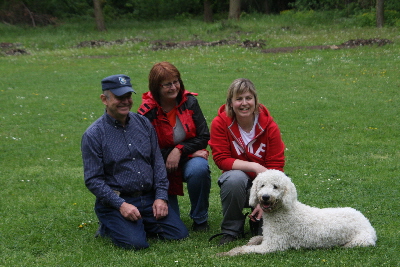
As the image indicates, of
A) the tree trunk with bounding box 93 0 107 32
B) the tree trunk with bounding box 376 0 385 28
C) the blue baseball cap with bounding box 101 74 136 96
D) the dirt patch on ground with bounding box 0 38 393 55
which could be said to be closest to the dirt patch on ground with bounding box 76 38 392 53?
the dirt patch on ground with bounding box 0 38 393 55

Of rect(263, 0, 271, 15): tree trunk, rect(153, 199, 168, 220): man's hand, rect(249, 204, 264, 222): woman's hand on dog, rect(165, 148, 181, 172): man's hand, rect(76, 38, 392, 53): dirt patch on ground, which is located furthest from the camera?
rect(263, 0, 271, 15): tree trunk

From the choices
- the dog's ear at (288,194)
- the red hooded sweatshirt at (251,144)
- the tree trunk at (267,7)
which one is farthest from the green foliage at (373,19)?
the dog's ear at (288,194)

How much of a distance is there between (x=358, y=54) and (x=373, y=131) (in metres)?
9.12

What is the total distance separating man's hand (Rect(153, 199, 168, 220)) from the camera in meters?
4.95

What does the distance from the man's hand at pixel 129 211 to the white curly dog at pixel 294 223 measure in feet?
3.04

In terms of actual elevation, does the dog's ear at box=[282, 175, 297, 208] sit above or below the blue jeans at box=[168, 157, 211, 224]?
above

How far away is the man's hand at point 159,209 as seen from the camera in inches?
195

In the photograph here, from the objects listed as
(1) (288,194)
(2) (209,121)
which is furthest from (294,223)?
(2) (209,121)

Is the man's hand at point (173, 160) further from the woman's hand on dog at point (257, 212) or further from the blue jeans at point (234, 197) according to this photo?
the woman's hand on dog at point (257, 212)

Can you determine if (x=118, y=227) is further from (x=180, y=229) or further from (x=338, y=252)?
(x=338, y=252)

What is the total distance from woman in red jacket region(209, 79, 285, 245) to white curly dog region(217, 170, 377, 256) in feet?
0.91

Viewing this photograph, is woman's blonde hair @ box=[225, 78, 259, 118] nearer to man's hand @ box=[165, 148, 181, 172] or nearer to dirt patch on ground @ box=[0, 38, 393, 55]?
man's hand @ box=[165, 148, 181, 172]

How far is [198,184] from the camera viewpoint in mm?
5242

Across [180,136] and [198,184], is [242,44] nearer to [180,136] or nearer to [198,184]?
[180,136]
